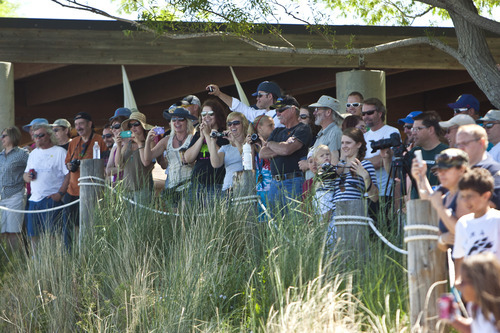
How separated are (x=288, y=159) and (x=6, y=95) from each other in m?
5.76

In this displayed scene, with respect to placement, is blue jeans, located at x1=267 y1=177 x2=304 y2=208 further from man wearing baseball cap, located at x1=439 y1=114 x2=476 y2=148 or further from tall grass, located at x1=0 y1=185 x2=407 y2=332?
man wearing baseball cap, located at x1=439 y1=114 x2=476 y2=148

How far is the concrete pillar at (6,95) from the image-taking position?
1143cm

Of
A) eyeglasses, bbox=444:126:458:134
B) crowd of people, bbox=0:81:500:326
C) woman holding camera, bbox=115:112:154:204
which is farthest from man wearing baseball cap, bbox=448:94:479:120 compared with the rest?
woman holding camera, bbox=115:112:154:204

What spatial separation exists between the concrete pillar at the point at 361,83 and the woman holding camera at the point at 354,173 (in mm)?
5145

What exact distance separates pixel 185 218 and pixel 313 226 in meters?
1.36

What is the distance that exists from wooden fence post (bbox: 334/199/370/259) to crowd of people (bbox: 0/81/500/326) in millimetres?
215

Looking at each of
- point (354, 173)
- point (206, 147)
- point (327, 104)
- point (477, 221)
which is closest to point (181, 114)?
point (206, 147)

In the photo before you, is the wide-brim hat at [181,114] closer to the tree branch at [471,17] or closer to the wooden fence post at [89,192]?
the wooden fence post at [89,192]

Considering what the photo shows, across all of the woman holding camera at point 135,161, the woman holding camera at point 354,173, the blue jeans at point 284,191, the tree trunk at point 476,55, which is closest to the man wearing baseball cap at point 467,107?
the tree trunk at point 476,55

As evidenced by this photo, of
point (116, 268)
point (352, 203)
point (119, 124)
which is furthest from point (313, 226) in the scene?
point (119, 124)

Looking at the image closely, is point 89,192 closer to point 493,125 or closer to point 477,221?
point 493,125

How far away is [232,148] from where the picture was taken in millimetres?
7727

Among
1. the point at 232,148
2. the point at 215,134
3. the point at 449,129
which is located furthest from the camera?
the point at 232,148

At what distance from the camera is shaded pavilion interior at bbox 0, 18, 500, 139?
12016mm
